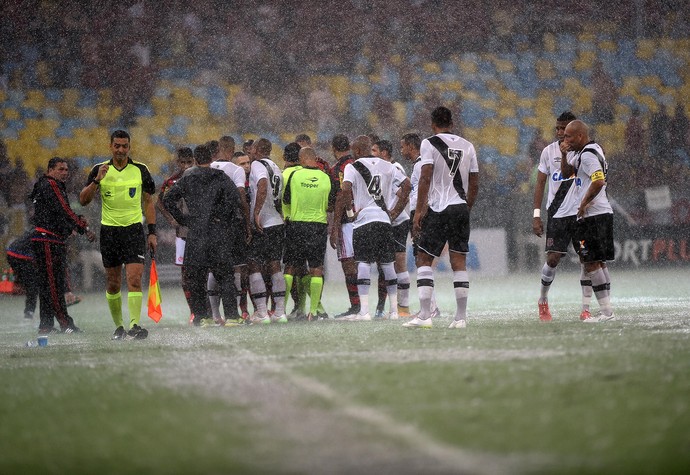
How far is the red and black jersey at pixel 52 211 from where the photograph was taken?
11.1 meters

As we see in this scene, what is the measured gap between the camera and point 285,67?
24.5m

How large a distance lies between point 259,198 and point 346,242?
1342 millimetres

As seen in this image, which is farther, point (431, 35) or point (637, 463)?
point (431, 35)

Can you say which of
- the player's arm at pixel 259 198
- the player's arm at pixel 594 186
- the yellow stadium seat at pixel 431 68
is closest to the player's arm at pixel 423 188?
the player's arm at pixel 594 186

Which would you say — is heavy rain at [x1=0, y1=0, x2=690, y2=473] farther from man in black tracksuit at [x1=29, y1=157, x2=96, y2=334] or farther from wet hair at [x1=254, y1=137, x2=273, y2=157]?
wet hair at [x1=254, y1=137, x2=273, y2=157]

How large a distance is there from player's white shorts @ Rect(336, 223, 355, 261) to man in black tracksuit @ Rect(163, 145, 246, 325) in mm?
1686

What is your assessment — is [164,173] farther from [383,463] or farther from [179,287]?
[383,463]

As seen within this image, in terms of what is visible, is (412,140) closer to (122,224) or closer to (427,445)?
(122,224)

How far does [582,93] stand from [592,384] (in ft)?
71.2

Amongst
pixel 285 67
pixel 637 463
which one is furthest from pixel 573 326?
pixel 285 67

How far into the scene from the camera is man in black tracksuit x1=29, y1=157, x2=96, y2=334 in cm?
1112

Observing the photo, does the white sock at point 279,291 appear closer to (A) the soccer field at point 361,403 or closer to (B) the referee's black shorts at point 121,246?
(B) the referee's black shorts at point 121,246

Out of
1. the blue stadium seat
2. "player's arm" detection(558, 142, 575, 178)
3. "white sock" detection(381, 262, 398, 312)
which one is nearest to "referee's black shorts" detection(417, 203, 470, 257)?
"player's arm" detection(558, 142, 575, 178)

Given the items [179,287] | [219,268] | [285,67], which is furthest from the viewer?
[285,67]
